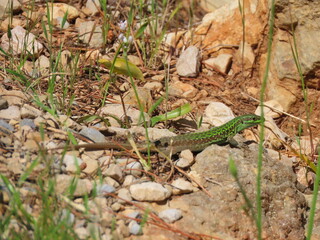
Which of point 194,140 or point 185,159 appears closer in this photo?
point 185,159

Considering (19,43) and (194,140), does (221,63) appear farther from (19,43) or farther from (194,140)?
(19,43)

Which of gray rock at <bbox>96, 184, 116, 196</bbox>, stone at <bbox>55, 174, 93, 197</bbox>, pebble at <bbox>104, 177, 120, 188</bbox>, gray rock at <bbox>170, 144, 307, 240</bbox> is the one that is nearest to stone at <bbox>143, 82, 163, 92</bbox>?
gray rock at <bbox>170, 144, 307, 240</bbox>

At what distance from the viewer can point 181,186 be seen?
4137 millimetres

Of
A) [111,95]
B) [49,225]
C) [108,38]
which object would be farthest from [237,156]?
[108,38]

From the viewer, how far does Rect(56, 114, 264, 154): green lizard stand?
4.29m

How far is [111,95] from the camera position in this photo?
539cm

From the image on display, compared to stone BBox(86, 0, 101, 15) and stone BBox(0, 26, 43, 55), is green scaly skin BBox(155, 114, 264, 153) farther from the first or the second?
stone BBox(86, 0, 101, 15)

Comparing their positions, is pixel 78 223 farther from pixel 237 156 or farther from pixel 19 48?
pixel 19 48

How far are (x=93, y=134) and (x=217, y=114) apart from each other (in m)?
1.67

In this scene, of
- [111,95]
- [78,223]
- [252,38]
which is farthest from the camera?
[252,38]

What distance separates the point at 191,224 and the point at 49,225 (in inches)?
44.1

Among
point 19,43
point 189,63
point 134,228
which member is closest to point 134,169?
point 134,228

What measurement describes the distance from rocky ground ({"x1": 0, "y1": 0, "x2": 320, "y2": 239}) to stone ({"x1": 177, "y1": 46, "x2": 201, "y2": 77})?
12 millimetres

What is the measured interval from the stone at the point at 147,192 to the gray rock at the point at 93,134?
0.64 metres
